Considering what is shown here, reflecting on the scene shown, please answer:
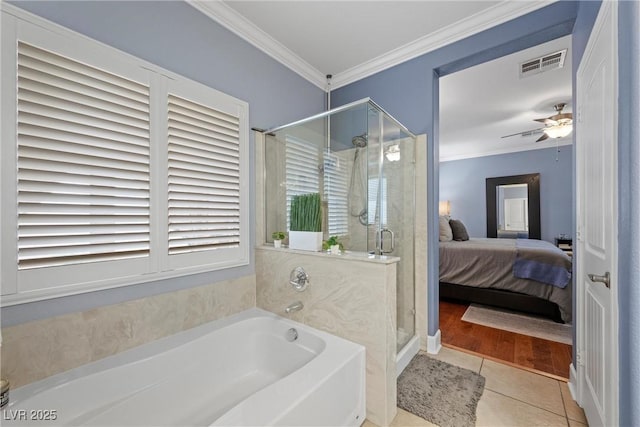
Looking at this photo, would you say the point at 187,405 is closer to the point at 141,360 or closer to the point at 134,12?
the point at 141,360

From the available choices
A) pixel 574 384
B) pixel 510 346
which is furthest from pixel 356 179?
pixel 510 346

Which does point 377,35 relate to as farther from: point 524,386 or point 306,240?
point 524,386

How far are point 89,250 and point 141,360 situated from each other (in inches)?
24.6

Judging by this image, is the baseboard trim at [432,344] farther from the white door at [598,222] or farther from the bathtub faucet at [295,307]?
the bathtub faucet at [295,307]

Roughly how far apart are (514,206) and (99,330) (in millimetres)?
6969

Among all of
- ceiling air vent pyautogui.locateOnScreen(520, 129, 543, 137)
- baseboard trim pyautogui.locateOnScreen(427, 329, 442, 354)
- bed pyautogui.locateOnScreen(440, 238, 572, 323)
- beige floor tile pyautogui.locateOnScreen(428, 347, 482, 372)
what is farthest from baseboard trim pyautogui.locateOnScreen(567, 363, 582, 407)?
ceiling air vent pyautogui.locateOnScreen(520, 129, 543, 137)

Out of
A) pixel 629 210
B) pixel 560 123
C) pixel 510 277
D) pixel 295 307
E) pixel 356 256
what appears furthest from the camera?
pixel 560 123

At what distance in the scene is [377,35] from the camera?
2209 mm

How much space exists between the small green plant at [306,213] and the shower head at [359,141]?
1.57 ft

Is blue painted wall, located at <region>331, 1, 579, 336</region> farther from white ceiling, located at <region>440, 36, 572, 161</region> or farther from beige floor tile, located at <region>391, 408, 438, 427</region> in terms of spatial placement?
beige floor tile, located at <region>391, 408, 438, 427</region>

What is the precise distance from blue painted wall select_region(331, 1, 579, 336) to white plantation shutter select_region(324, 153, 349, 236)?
0.82 meters

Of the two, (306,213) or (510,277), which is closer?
(306,213)

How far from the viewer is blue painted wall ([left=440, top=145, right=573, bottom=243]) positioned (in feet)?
17.1

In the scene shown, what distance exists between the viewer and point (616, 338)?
39.4 inches
